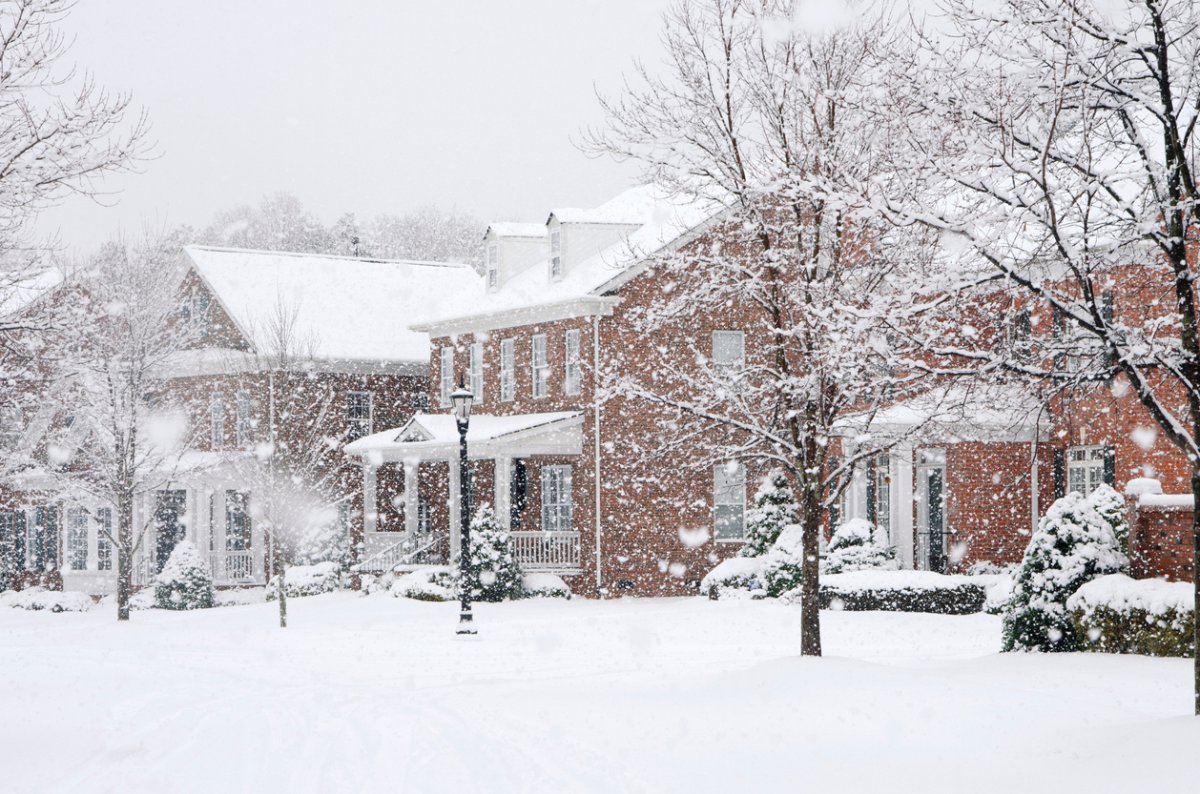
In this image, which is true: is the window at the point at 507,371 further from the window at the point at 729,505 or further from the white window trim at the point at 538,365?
the window at the point at 729,505

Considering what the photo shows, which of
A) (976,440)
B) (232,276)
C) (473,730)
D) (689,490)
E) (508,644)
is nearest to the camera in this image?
(473,730)

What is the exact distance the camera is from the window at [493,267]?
36.6 m

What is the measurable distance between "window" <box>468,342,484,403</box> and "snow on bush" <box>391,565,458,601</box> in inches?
237

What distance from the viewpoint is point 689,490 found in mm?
31922

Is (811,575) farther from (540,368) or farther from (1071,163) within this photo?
(540,368)

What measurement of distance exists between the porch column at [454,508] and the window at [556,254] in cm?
508

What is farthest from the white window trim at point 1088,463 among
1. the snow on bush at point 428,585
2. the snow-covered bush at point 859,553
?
the snow on bush at point 428,585

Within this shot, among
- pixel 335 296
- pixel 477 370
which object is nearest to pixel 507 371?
pixel 477 370

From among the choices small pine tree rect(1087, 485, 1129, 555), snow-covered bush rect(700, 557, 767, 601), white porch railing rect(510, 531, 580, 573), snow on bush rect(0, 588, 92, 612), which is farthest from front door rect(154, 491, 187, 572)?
small pine tree rect(1087, 485, 1129, 555)

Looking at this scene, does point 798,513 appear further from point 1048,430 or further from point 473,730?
point 473,730

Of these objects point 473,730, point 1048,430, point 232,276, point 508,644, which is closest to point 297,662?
point 508,644

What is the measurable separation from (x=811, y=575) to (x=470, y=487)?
761 inches

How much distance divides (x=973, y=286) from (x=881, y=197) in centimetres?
101

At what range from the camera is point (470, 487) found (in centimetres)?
3416
